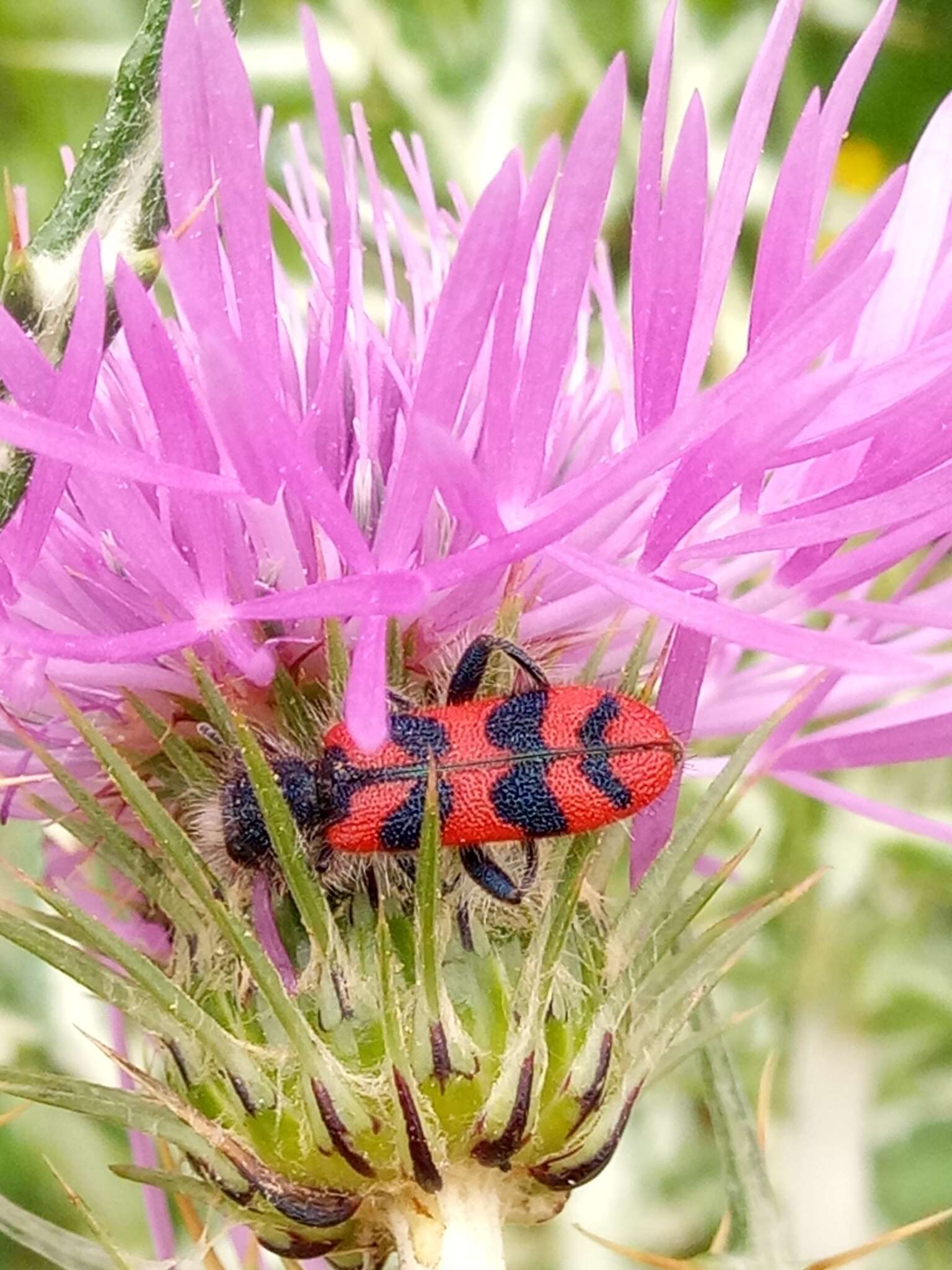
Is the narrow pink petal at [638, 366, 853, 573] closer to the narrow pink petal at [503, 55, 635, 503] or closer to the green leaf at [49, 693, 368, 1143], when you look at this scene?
the narrow pink petal at [503, 55, 635, 503]

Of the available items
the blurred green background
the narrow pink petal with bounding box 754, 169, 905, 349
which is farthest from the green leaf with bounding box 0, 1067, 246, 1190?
the blurred green background

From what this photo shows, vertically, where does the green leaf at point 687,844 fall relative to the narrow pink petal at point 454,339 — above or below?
below

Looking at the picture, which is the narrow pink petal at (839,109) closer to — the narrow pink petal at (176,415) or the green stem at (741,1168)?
the narrow pink petal at (176,415)

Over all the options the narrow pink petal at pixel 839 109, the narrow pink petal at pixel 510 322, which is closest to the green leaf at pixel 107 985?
the narrow pink petal at pixel 510 322

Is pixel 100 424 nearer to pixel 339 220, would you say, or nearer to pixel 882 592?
pixel 339 220

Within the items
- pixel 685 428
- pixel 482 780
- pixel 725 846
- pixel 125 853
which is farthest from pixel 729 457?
pixel 725 846

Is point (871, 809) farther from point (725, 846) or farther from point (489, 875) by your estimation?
point (725, 846)
